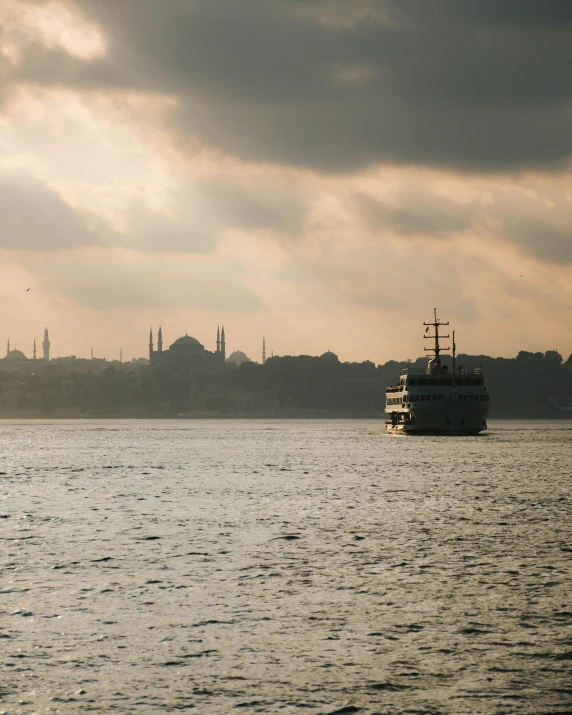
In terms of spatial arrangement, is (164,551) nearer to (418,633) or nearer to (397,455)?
Result: (418,633)

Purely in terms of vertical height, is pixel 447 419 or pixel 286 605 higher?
pixel 447 419

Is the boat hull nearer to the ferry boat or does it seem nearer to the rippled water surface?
the ferry boat

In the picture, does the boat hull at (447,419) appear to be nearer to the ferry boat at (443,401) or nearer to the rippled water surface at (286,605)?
the ferry boat at (443,401)

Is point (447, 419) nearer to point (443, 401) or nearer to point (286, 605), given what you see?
point (443, 401)

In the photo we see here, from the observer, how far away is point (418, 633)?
64.4 ft

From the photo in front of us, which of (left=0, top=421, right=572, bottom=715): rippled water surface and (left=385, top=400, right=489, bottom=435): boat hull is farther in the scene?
(left=385, top=400, right=489, bottom=435): boat hull

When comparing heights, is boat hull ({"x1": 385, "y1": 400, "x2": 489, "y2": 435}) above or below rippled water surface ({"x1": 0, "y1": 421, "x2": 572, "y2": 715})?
above

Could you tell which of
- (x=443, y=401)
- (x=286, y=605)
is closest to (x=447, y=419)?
(x=443, y=401)

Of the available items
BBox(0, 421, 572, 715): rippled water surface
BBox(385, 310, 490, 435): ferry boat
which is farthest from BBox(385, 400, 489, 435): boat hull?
BBox(0, 421, 572, 715): rippled water surface

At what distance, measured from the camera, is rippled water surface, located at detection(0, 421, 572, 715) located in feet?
52.1

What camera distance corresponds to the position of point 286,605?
22172 mm

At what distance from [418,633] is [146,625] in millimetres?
5225

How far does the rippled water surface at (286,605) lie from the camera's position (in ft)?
52.1

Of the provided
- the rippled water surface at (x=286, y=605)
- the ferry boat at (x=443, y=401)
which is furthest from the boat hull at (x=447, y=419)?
the rippled water surface at (x=286, y=605)
